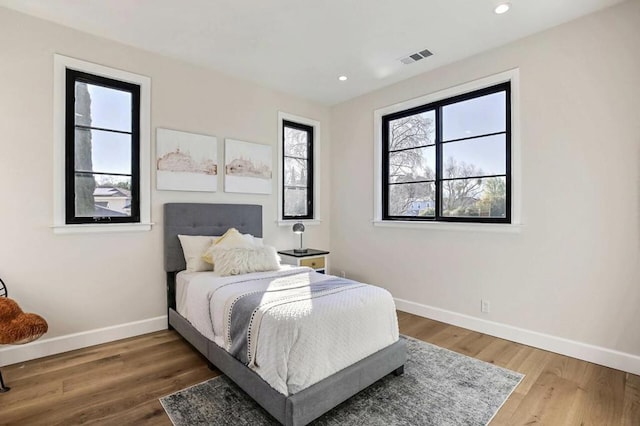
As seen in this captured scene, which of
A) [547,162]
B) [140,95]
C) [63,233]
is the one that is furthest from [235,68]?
[547,162]

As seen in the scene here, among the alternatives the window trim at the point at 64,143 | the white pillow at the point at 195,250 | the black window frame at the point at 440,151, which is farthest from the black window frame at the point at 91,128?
the black window frame at the point at 440,151

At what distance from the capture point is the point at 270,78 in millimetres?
3869

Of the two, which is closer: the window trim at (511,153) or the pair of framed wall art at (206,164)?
the window trim at (511,153)

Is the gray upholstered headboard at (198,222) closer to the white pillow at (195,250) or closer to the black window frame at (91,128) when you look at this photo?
the white pillow at (195,250)

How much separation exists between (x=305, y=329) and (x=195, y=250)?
1.85m

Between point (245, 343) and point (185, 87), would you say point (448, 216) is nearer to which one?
point (245, 343)

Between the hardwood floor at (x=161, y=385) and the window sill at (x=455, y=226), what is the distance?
3.52 feet

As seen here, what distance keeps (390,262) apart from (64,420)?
3.34m

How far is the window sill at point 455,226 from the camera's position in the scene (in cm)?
303

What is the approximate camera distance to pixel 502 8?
2500 millimetres

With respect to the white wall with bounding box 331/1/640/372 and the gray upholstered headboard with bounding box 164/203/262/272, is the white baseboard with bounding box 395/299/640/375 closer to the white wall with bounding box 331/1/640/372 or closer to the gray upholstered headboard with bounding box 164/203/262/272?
the white wall with bounding box 331/1/640/372

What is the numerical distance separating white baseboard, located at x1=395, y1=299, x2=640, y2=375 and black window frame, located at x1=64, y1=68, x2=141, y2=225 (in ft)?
10.9

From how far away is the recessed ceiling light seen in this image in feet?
8.09

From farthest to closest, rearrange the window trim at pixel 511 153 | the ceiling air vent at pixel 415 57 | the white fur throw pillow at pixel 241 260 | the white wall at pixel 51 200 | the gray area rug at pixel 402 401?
the ceiling air vent at pixel 415 57 < the window trim at pixel 511 153 < the white fur throw pillow at pixel 241 260 < the white wall at pixel 51 200 < the gray area rug at pixel 402 401
